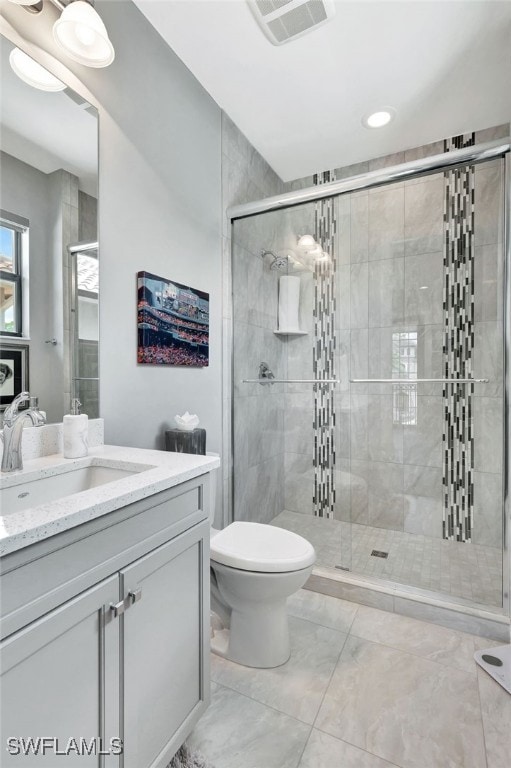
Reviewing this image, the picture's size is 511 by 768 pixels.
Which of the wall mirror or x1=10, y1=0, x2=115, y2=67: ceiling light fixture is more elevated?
x1=10, y1=0, x2=115, y2=67: ceiling light fixture

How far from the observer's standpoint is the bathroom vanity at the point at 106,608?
63 cm

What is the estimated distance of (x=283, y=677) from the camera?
142 cm

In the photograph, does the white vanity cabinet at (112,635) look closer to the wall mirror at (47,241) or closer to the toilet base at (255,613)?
the toilet base at (255,613)

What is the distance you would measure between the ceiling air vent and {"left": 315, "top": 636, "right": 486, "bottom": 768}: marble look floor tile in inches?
104

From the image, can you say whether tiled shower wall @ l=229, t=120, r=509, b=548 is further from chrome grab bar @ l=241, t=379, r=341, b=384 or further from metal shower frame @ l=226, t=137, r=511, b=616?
metal shower frame @ l=226, t=137, r=511, b=616

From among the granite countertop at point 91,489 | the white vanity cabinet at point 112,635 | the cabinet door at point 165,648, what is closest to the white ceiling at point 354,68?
the granite countertop at point 91,489

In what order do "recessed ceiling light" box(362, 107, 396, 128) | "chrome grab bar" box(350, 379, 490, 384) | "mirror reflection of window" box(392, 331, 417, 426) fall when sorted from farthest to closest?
"mirror reflection of window" box(392, 331, 417, 426) → "chrome grab bar" box(350, 379, 490, 384) → "recessed ceiling light" box(362, 107, 396, 128)

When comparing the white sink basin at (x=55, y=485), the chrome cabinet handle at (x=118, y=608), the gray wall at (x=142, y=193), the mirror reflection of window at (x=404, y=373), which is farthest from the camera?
the mirror reflection of window at (x=404, y=373)

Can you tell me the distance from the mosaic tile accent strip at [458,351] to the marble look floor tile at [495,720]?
93 centimetres

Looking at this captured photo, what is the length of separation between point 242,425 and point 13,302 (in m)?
1.51

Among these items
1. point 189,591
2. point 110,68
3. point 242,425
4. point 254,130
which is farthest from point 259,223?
point 189,591

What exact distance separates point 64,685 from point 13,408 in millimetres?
702

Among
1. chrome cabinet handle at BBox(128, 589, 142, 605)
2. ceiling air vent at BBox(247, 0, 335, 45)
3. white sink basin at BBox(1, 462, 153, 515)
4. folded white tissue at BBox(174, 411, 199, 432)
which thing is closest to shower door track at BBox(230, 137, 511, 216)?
ceiling air vent at BBox(247, 0, 335, 45)

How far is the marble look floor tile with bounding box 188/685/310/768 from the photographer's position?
43.5 inches
